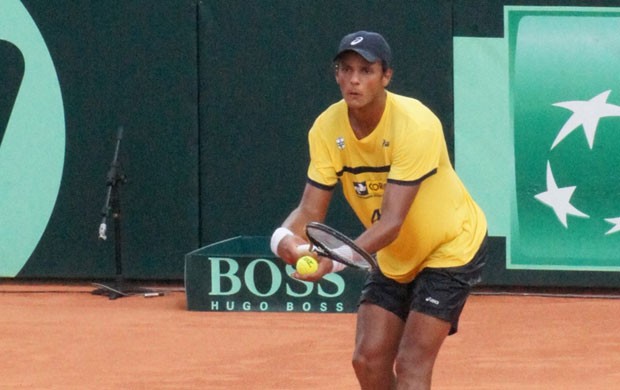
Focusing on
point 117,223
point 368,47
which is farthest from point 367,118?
point 117,223

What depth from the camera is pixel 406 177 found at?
507cm

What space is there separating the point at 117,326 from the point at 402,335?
4156mm

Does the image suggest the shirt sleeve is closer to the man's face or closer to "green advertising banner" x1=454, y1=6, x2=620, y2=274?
the man's face

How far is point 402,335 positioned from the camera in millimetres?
5449

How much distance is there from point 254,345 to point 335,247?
3685 mm

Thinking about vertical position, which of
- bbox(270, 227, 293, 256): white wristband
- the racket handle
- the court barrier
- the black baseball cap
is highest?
the black baseball cap

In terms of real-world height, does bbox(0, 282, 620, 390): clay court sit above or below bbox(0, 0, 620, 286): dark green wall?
below

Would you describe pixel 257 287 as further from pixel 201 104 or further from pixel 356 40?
pixel 356 40

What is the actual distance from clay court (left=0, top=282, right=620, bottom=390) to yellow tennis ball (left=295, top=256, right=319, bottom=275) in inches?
99.4

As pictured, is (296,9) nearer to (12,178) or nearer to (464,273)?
(12,178)

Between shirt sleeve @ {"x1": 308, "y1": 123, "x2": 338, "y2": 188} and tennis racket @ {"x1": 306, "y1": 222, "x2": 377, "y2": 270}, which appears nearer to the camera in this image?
tennis racket @ {"x1": 306, "y1": 222, "x2": 377, "y2": 270}

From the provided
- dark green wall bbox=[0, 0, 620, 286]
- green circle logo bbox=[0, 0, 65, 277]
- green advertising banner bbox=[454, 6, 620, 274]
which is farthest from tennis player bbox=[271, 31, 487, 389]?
green circle logo bbox=[0, 0, 65, 277]

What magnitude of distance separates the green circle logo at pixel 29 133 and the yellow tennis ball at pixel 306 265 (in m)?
6.20

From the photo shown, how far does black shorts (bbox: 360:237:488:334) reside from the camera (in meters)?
5.33
